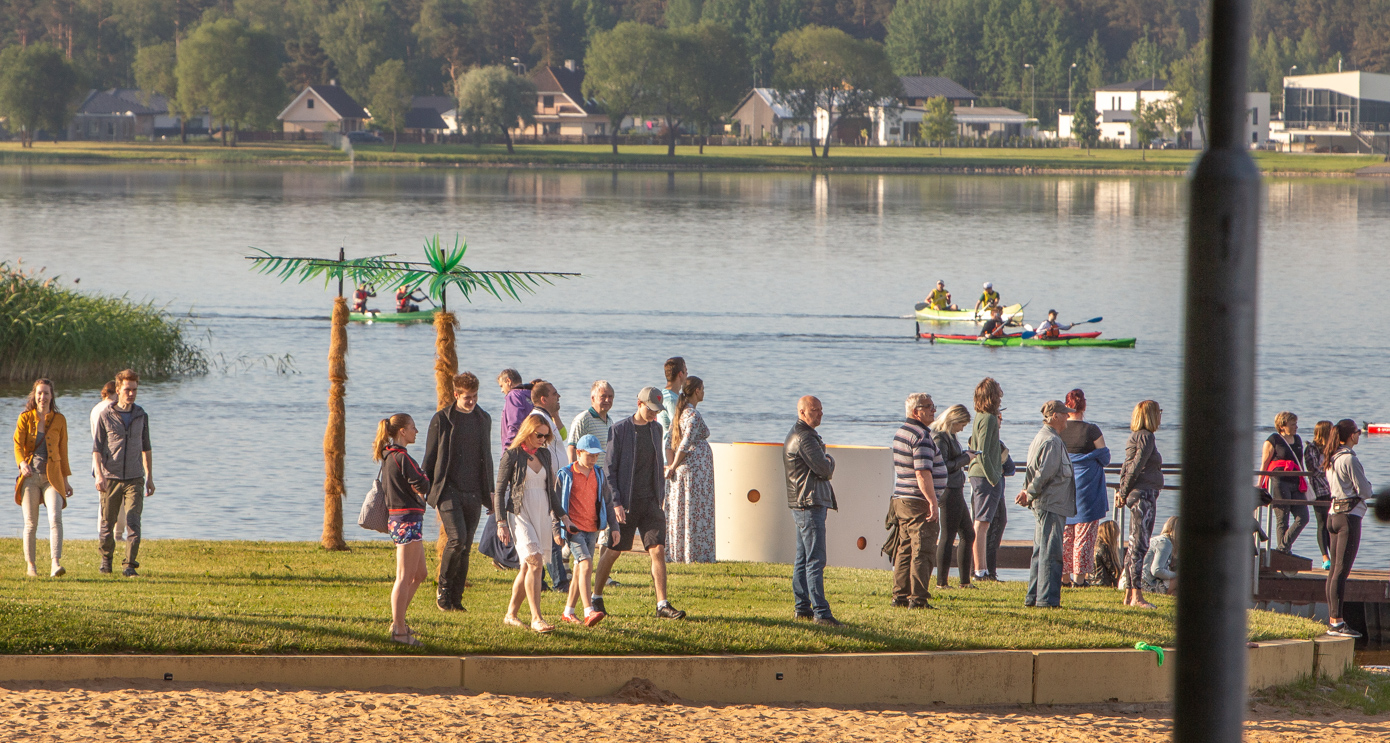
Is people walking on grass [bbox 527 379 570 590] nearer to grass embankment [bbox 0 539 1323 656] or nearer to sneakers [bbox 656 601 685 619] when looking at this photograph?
grass embankment [bbox 0 539 1323 656]

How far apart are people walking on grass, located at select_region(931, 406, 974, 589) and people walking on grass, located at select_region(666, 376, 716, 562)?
1.88 meters

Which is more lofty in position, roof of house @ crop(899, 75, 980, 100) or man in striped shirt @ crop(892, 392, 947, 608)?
roof of house @ crop(899, 75, 980, 100)

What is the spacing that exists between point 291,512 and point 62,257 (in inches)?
2043

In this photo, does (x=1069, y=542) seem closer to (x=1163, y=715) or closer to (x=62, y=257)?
(x=1163, y=715)

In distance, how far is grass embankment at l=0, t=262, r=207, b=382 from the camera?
109 feet

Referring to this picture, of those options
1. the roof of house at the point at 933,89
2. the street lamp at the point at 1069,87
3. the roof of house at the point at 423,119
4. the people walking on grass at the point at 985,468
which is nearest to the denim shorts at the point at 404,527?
the people walking on grass at the point at 985,468

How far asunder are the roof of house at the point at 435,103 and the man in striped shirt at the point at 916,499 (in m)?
151

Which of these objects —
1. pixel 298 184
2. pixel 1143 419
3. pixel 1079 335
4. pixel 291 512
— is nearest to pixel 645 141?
pixel 298 184

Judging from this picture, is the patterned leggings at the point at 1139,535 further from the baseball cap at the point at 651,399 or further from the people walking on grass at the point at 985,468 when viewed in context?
the baseball cap at the point at 651,399

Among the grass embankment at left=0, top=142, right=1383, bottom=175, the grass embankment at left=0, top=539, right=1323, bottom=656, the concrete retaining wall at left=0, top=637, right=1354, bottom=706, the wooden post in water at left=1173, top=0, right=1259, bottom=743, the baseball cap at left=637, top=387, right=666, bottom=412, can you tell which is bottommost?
the concrete retaining wall at left=0, top=637, right=1354, bottom=706

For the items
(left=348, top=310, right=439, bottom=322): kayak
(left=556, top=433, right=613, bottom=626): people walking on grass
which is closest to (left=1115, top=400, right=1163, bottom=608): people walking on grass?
(left=556, top=433, right=613, bottom=626): people walking on grass

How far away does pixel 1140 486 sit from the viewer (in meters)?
13.0

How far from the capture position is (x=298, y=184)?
125812 mm

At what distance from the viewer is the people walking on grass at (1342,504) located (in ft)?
41.4
